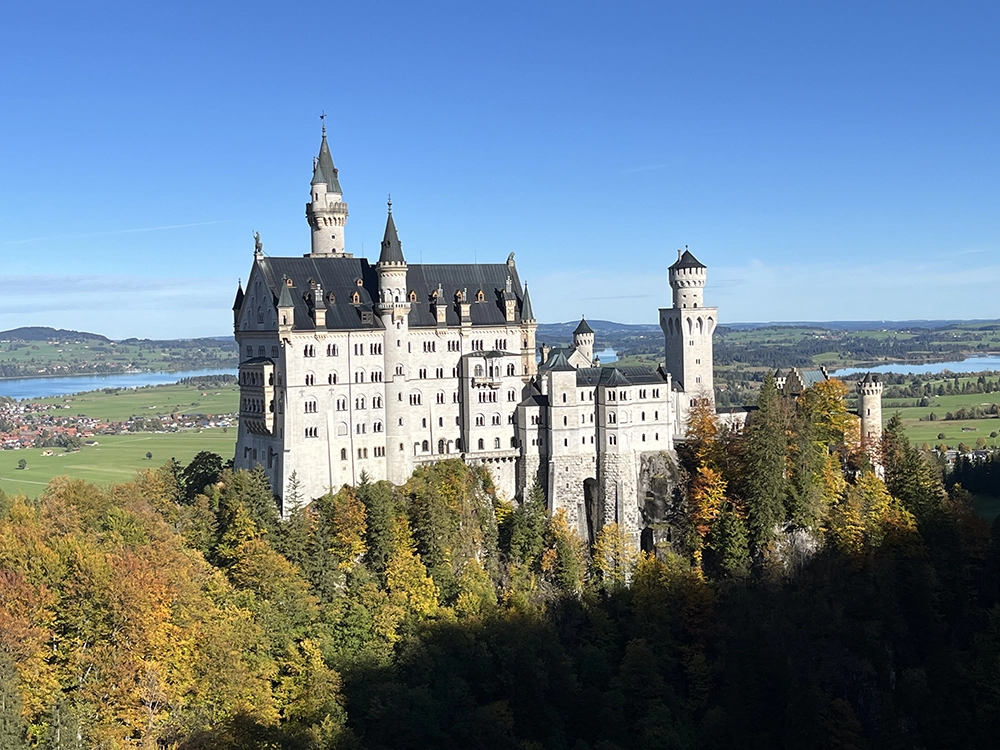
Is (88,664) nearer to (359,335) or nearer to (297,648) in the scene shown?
(297,648)

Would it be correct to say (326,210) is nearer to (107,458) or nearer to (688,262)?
(688,262)

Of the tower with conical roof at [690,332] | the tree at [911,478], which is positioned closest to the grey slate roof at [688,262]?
the tower with conical roof at [690,332]

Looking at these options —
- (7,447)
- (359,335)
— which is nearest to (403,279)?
(359,335)

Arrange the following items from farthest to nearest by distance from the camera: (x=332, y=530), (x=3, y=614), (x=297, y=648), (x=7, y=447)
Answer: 1. (x=7, y=447)
2. (x=332, y=530)
3. (x=297, y=648)
4. (x=3, y=614)

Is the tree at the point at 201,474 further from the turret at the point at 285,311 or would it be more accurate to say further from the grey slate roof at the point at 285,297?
the grey slate roof at the point at 285,297

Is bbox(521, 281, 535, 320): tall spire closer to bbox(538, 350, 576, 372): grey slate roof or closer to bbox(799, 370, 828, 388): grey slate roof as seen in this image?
bbox(538, 350, 576, 372): grey slate roof

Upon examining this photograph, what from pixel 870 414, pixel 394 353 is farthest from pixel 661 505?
pixel 394 353
